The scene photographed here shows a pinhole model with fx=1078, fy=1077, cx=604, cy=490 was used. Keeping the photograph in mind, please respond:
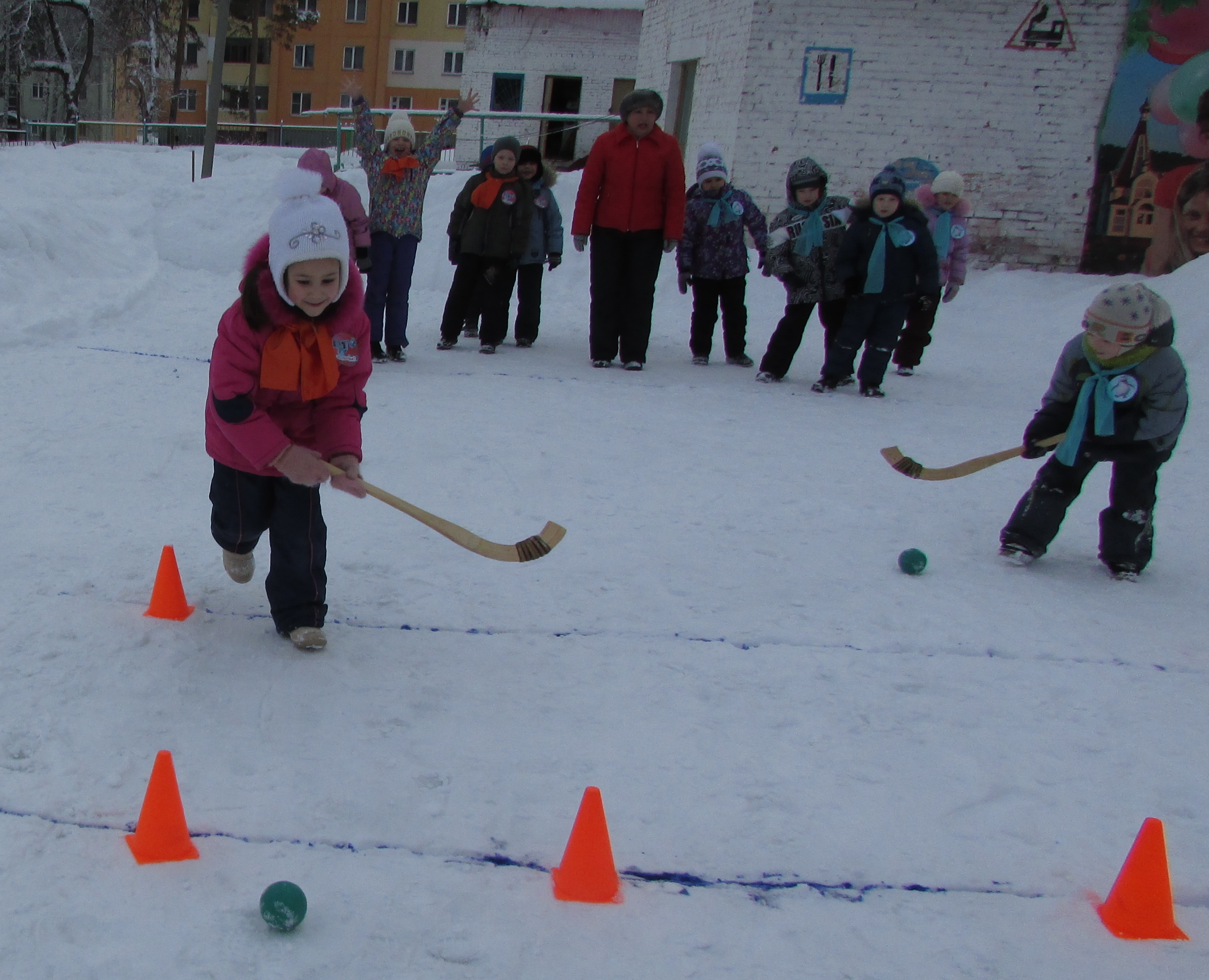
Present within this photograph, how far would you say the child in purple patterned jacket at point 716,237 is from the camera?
25.6 ft

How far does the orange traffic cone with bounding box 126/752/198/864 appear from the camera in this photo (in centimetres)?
218

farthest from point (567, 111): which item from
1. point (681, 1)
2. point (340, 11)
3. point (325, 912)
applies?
point (340, 11)

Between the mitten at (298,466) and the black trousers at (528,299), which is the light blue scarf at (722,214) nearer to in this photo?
the black trousers at (528,299)

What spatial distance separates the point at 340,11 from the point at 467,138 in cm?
2530

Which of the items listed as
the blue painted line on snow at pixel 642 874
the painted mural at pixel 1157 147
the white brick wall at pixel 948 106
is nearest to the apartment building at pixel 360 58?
the white brick wall at pixel 948 106

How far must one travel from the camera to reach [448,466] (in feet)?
16.9

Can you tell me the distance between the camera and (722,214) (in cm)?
782

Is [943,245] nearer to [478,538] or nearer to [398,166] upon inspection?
[398,166]

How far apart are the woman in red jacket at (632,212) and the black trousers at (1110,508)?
3838 mm

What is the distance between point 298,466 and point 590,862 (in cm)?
138

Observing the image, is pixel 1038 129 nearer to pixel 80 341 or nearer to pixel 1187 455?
pixel 1187 455

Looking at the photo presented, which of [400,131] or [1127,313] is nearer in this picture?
[1127,313]

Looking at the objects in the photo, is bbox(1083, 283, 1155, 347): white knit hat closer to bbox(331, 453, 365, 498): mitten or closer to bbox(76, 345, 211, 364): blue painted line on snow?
bbox(331, 453, 365, 498): mitten

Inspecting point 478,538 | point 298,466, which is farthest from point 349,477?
point 478,538
